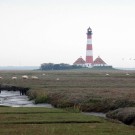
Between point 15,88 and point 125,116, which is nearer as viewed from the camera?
point 125,116

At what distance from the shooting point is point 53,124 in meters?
29.1

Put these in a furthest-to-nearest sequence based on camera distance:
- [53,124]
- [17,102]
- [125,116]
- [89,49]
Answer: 1. [89,49]
2. [17,102]
3. [125,116]
4. [53,124]

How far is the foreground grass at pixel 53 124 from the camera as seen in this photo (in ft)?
84.9

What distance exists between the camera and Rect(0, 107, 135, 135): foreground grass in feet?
84.9

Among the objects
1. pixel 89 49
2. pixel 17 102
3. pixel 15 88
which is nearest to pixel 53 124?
pixel 17 102

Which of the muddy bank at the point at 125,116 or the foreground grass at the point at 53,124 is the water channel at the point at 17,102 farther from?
the muddy bank at the point at 125,116

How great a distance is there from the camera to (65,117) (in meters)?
32.3

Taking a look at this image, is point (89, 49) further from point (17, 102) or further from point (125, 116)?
point (125, 116)

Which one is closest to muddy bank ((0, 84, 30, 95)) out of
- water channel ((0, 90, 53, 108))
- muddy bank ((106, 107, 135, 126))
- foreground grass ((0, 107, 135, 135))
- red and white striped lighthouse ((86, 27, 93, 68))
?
water channel ((0, 90, 53, 108))

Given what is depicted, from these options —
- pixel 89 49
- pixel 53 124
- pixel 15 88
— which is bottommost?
pixel 53 124

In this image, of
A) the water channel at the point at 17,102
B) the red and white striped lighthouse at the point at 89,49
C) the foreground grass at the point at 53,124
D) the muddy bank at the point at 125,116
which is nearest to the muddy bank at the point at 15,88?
the water channel at the point at 17,102

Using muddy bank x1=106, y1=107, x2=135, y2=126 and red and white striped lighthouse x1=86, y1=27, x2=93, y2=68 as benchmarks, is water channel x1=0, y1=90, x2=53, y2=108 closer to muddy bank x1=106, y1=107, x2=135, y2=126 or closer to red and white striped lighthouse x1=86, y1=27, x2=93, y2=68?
muddy bank x1=106, y1=107, x2=135, y2=126

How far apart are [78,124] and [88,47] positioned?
14143 cm

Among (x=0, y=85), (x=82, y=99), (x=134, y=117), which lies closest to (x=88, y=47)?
(x=0, y=85)
